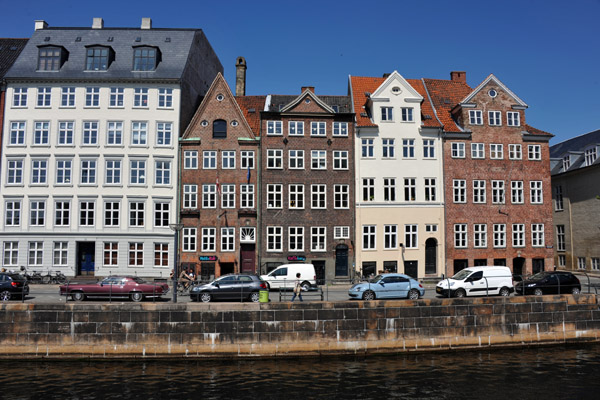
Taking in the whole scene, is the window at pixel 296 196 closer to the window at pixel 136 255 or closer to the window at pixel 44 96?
the window at pixel 136 255

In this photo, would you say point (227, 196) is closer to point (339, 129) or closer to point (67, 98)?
point (339, 129)

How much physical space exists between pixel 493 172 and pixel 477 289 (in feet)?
63.0

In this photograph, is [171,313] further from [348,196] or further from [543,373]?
[348,196]

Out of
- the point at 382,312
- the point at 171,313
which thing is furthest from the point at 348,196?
the point at 171,313

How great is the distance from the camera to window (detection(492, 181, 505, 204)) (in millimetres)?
43969

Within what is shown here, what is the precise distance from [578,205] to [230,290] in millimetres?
40349

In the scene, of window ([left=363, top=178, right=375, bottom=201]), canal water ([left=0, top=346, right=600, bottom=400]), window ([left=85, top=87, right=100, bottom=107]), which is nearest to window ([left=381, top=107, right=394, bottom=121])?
window ([left=363, top=178, right=375, bottom=201])

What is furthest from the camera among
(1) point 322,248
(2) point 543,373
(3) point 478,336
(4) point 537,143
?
(4) point 537,143

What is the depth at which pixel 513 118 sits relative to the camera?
1766 inches

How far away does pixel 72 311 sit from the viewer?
23.1m

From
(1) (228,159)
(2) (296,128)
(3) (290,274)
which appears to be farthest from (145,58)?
(3) (290,274)

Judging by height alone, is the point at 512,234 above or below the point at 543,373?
above

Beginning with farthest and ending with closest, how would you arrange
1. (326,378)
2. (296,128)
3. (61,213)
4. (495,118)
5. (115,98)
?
(495,118) < (296,128) < (115,98) < (61,213) < (326,378)

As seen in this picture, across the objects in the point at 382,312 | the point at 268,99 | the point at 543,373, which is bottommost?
the point at 543,373
